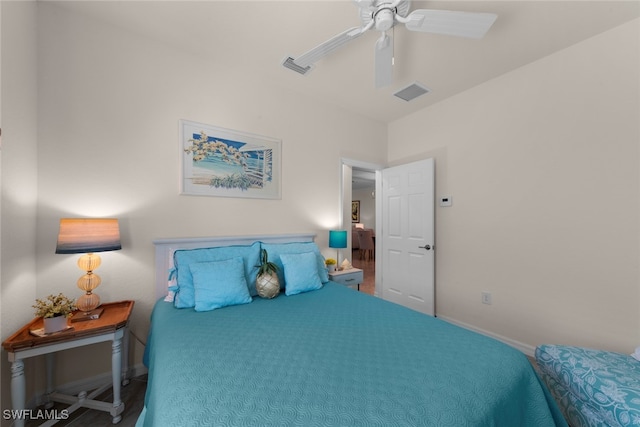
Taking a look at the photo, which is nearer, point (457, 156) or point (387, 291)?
point (457, 156)

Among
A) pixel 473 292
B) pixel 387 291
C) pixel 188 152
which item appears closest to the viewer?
pixel 188 152

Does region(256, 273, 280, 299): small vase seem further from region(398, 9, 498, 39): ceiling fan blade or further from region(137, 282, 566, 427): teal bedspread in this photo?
region(398, 9, 498, 39): ceiling fan blade

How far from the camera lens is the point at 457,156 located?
2.95 metres

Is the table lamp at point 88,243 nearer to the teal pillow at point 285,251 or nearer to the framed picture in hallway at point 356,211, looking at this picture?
the teal pillow at point 285,251

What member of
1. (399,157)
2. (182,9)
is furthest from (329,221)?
(182,9)

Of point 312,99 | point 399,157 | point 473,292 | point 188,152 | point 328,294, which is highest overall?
point 312,99

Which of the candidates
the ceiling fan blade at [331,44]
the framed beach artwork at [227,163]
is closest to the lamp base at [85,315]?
the framed beach artwork at [227,163]

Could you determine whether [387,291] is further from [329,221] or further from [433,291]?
[329,221]

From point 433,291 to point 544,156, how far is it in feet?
6.05

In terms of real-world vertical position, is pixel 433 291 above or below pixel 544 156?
below

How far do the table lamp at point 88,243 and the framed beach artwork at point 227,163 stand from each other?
0.66 m

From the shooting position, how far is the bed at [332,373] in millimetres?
836

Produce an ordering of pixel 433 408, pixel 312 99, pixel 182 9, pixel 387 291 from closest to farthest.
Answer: pixel 433 408 < pixel 182 9 < pixel 312 99 < pixel 387 291

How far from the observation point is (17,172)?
147cm
